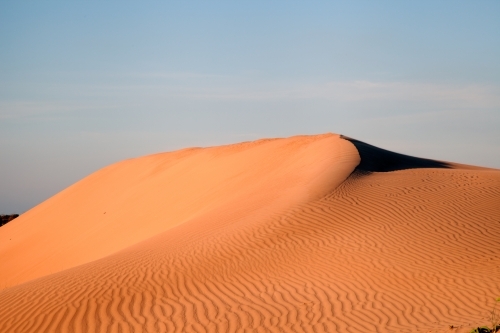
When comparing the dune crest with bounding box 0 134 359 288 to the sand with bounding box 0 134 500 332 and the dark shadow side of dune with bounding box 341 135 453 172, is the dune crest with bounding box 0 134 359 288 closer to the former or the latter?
the sand with bounding box 0 134 500 332

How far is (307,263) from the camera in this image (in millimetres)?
12367

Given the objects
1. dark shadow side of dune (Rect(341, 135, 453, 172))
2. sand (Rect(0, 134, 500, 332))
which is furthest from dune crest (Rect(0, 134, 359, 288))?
dark shadow side of dune (Rect(341, 135, 453, 172))

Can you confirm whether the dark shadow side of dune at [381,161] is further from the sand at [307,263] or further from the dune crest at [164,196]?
the dune crest at [164,196]

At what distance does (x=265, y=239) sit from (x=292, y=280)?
238cm

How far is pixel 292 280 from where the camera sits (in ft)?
37.8

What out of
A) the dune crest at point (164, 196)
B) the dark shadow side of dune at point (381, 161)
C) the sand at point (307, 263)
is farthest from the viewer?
the dark shadow side of dune at point (381, 161)

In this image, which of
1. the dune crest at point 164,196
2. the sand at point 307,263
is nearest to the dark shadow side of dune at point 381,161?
the sand at point 307,263

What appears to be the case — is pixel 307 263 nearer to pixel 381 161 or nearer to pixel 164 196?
pixel 381 161

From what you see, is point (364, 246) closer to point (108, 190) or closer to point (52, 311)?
point (52, 311)

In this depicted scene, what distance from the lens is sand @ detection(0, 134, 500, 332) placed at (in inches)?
384

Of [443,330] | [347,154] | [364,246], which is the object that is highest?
[347,154]

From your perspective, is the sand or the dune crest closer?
the sand

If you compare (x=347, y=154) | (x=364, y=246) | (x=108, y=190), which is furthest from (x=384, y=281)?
(x=108, y=190)

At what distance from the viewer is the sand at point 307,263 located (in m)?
9.77
